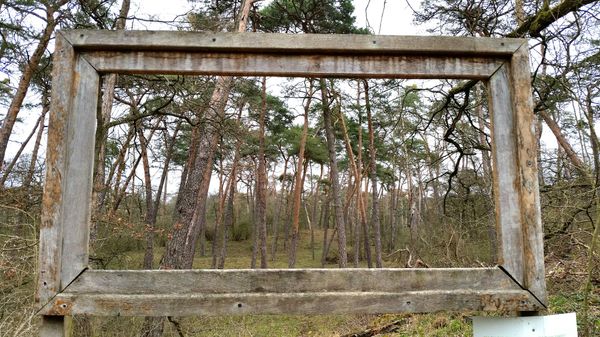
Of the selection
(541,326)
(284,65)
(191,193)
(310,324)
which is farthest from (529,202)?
(310,324)

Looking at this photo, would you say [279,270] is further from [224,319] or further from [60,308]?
[224,319]

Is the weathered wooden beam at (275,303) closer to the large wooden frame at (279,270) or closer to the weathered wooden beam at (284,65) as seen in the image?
the large wooden frame at (279,270)

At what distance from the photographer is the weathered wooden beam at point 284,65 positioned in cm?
218

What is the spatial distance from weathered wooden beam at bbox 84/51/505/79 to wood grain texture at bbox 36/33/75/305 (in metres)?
0.19

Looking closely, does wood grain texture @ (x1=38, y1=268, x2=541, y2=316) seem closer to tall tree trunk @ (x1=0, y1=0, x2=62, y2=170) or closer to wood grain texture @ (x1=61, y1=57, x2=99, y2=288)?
wood grain texture @ (x1=61, y1=57, x2=99, y2=288)

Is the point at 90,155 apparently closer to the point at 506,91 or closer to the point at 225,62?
the point at 225,62

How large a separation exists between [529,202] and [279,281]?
1274 millimetres

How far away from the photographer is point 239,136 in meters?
9.11

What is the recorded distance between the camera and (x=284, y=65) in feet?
7.21

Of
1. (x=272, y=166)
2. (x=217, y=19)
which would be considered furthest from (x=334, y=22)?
(x=272, y=166)

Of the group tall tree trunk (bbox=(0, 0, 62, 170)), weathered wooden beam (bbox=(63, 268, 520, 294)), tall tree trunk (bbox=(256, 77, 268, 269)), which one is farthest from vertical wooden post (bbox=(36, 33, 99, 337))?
tall tree trunk (bbox=(256, 77, 268, 269))

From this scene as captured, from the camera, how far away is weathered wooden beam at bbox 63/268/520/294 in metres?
2.04

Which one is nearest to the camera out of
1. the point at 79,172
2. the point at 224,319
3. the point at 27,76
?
the point at 79,172

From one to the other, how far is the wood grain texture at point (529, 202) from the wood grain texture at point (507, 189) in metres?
0.03
